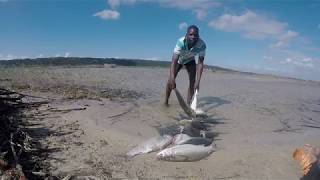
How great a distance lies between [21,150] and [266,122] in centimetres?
546

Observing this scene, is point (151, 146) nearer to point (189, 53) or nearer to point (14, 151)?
point (14, 151)

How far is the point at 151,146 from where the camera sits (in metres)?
6.09

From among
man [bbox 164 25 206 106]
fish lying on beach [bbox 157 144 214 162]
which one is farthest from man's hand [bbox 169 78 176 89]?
fish lying on beach [bbox 157 144 214 162]

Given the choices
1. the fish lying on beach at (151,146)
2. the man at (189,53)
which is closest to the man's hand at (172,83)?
the man at (189,53)

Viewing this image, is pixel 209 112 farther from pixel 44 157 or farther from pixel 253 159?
pixel 44 157

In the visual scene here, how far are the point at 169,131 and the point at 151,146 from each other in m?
1.20

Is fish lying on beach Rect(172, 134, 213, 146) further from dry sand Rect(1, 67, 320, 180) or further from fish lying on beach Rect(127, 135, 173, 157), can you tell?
dry sand Rect(1, 67, 320, 180)

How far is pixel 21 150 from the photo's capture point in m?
5.37

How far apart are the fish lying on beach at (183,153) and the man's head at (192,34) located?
3.38 meters

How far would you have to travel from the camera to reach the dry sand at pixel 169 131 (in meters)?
5.33

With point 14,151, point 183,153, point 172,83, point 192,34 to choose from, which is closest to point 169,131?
point 183,153

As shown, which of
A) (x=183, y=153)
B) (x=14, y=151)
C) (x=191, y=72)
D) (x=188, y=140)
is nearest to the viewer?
(x=14, y=151)

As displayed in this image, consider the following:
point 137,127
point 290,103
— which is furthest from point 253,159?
point 290,103

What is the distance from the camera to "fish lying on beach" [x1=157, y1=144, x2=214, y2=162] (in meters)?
5.62
